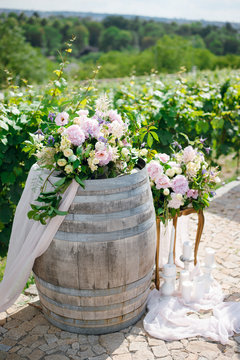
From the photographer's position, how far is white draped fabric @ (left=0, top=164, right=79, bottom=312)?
2393mm

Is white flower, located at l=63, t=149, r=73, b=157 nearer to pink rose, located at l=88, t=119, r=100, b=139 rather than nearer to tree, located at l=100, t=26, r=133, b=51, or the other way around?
pink rose, located at l=88, t=119, r=100, b=139

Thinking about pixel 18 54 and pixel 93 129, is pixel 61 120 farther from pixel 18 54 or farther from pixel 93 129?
pixel 18 54

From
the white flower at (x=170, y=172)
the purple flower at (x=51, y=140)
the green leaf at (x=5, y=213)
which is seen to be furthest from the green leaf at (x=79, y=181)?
the green leaf at (x=5, y=213)

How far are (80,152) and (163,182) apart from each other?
0.83 m

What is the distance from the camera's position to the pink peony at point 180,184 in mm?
2863

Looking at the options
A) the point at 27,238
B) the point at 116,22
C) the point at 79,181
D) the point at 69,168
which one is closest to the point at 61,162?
the point at 69,168

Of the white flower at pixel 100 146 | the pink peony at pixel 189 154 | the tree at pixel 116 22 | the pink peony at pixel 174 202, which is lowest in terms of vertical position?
the pink peony at pixel 174 202

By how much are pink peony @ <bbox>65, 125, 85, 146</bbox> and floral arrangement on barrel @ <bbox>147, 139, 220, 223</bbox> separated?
0.75 m

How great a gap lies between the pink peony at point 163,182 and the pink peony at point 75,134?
81cm

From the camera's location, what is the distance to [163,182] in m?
2.88

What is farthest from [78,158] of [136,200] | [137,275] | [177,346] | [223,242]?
[223,242]

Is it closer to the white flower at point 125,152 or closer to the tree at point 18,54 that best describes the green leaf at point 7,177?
the white flower at point 125,152

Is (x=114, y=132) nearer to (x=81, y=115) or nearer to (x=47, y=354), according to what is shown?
(x=81, y=115)

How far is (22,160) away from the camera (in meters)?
3.51
